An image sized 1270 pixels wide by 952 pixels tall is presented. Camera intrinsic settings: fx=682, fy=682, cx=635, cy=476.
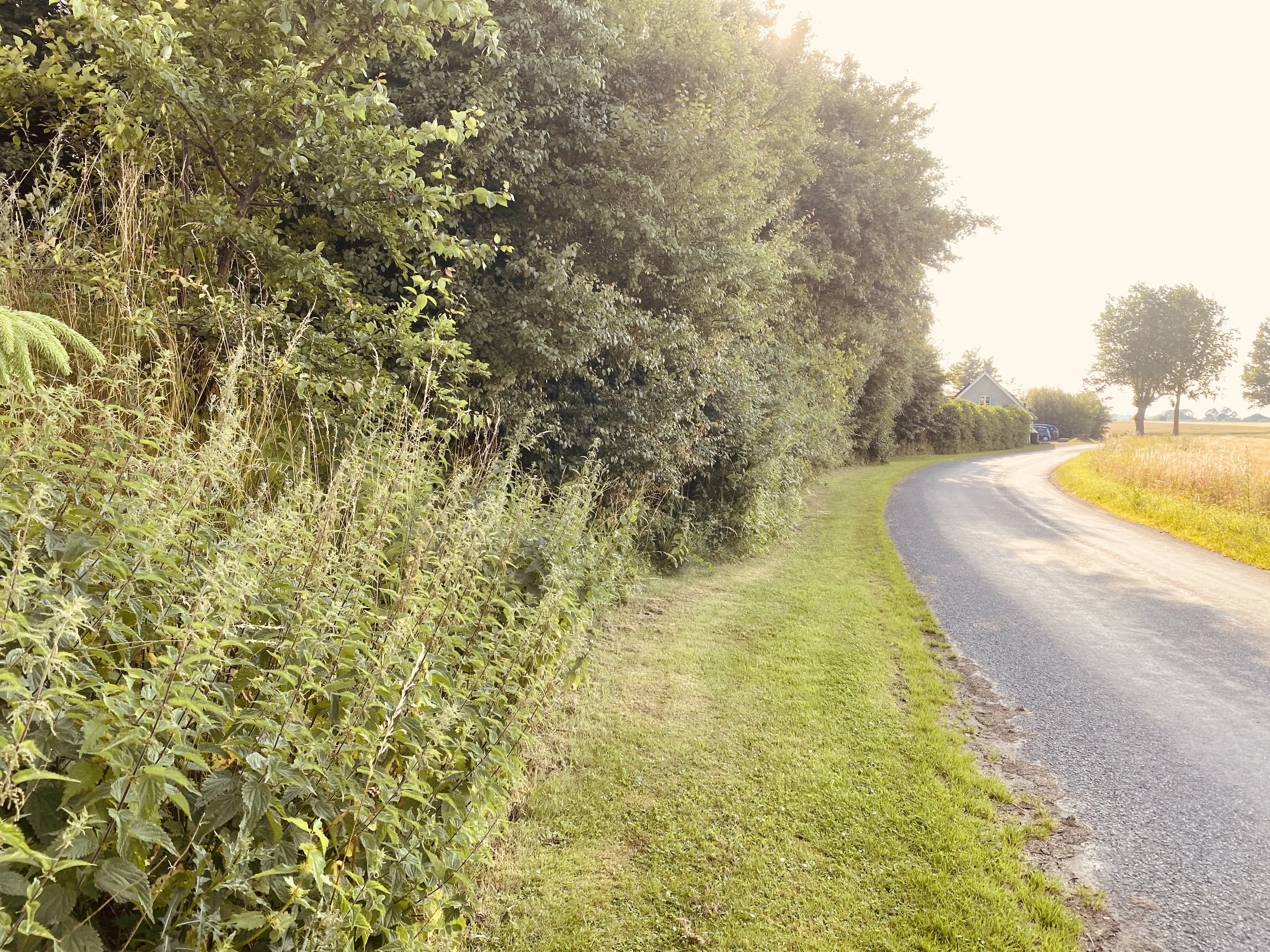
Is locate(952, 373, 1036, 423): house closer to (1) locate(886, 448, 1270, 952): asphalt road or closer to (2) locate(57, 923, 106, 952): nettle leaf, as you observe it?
(1) locate(886, 448, 1270, 952): asphalt road

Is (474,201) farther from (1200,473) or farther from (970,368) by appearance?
(970,368)

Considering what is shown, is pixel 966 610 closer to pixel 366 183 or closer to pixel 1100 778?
pixel 1100 778

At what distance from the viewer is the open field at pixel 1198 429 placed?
55.0 meters

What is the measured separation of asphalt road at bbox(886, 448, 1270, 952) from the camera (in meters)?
3.58

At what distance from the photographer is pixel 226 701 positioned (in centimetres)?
226

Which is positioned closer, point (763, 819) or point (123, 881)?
point (123, 881)

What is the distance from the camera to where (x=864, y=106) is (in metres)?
20.8

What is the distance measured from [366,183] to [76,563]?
13.7ft

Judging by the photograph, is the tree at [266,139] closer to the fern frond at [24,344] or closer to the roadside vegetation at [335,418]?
the roadside vegetation at [335,418]

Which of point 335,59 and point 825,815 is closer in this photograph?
point 825,815

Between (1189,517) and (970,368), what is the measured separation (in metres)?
69.8

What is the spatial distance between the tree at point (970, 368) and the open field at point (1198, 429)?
43.3 ft

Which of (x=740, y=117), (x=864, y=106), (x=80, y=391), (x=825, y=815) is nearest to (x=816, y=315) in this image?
(x=864, y=106)

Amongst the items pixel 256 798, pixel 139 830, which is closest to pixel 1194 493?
pixel 256 798
